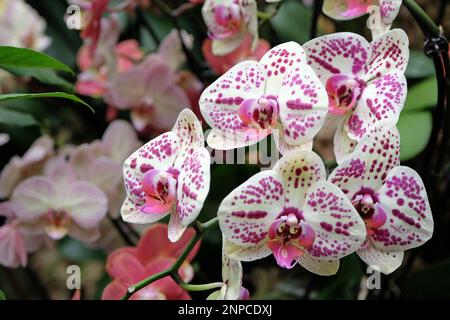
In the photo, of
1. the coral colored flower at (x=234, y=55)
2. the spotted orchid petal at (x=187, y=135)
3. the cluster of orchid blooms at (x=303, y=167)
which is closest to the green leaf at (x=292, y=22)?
the coral colored flower at (x=234, y=55)

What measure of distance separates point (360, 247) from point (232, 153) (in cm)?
21

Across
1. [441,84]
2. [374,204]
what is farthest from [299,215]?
[441,84]

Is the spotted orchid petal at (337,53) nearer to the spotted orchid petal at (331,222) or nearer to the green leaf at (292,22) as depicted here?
the spotted orchid petal at (331,222)

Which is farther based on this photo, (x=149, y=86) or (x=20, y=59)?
(x=149, y=86)

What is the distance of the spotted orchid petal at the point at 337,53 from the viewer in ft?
1.56

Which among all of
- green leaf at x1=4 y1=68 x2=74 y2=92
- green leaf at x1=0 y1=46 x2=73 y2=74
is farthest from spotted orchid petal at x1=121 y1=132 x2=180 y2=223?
green leaf at x1=4 y1=68 x2=74 y2=92

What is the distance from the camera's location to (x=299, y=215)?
1.44ft

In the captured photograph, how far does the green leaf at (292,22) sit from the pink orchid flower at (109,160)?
0.79 feet

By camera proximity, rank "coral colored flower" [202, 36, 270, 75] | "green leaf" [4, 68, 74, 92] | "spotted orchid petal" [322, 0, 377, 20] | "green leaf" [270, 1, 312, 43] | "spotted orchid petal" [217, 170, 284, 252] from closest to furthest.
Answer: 1. "spotted orchid petal" [217, 170, 284, 252]
2. "spotted orchid petal" [322, 0, 377, 20]
3. "green leaf" [4, 68, 74, 92]
4. "coral colored flower" [202, 36, 270, 75]
5. "green leaf" [270, 1, 312, 43]

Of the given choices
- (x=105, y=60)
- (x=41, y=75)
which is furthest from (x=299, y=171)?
(x=105, y=60)

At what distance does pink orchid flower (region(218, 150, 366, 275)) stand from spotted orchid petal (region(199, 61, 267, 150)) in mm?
48

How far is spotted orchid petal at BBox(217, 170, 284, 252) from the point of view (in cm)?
42

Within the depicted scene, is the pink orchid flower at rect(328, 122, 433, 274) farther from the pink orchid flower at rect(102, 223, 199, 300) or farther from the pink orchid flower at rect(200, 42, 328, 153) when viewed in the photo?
the pink orchid flower at rect(102, 223, 199, 300)
